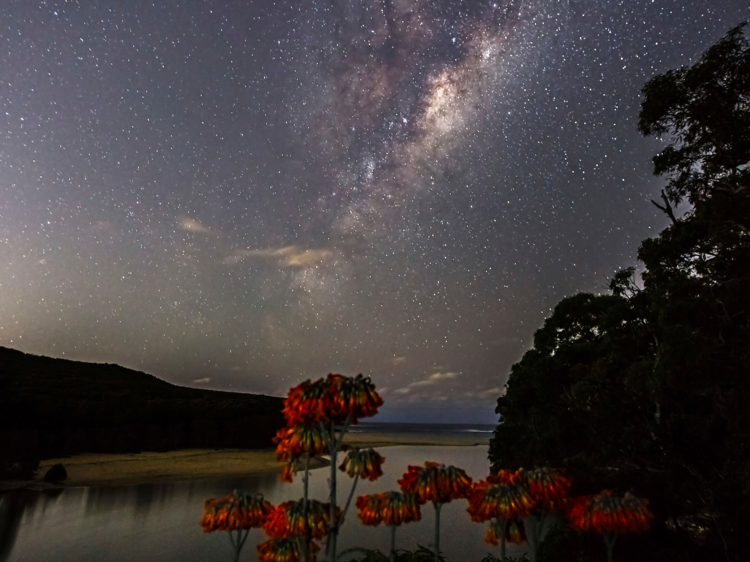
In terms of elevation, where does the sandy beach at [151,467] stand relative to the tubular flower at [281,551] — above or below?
above

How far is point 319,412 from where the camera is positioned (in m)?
4.13

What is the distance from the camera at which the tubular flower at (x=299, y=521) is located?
4219mm

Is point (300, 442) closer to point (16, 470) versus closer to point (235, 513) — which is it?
point (235, 513)

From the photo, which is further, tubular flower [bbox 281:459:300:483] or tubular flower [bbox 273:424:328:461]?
tubular flower [bbox 281:459:300:483]

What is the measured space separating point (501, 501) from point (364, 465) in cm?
150

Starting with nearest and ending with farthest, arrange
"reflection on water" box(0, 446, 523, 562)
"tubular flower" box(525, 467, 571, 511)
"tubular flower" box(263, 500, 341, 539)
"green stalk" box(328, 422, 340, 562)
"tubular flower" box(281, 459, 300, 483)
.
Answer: "green stalk" box(328, 422, 340, 562) < "tubular flower" box(263, 500, 341, 539) < "tubular flower" box(281, 459, 300, 483) < "tubular flower" box(525, 467, 571, 511) < "reflection on water" box(0, 446, 523, 562)

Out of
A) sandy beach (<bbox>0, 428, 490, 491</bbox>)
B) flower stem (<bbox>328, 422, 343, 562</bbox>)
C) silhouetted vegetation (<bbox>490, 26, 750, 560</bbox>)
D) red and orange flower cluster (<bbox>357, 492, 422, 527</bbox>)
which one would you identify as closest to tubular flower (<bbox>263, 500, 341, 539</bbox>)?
flower stem (<bbox>328, 422, 343, 562</bbox>)

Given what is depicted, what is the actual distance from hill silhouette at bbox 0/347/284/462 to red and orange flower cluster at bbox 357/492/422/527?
4622 cm

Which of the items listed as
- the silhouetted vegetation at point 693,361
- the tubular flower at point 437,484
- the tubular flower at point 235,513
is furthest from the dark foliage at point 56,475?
the tubular flower at point 437,484

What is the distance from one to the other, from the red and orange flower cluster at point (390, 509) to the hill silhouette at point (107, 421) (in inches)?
1820

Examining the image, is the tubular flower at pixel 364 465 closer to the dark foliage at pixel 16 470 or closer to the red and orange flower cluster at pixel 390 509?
the red and orange flower cluster at pixel 390 509

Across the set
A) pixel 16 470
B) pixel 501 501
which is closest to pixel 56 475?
pixel 16 470

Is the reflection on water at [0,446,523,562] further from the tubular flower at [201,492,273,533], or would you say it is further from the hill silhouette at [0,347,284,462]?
the tubular flower at [201,492,273,533]

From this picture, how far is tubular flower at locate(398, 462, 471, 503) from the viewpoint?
193 inches
